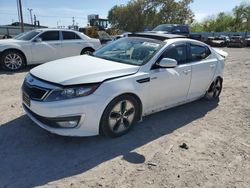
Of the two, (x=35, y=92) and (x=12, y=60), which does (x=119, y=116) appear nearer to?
(x=35, y=92)

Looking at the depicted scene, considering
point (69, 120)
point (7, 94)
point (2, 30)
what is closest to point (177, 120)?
point (69, 120)

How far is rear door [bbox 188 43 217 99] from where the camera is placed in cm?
523

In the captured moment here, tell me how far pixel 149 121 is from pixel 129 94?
39.9 inches

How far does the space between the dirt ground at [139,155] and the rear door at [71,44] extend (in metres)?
5.42

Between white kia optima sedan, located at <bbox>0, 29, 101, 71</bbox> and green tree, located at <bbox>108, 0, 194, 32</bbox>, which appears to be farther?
green tree, located at <bbox>108, 0, 194, 32</bbox>

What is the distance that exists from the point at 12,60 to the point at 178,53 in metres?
6.46

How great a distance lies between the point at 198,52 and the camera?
18.0 ft

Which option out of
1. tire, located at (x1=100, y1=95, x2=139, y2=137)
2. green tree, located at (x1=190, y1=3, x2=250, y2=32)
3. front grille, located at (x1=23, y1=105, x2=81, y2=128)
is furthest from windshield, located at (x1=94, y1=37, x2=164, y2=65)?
green tree, located at (x1=190, y1=3, x2=250, y2=32)

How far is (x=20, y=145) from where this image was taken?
3799 mm

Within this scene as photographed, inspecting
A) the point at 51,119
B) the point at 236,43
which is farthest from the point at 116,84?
the point at 236,43

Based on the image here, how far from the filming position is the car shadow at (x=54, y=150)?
10.3 feet

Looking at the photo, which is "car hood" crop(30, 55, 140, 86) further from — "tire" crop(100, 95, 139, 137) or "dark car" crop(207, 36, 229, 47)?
"dark car" crop(207, 36, 229, 47)

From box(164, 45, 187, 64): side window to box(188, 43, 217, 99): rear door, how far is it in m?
0.18

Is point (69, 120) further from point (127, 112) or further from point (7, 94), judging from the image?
point (7, 94)
